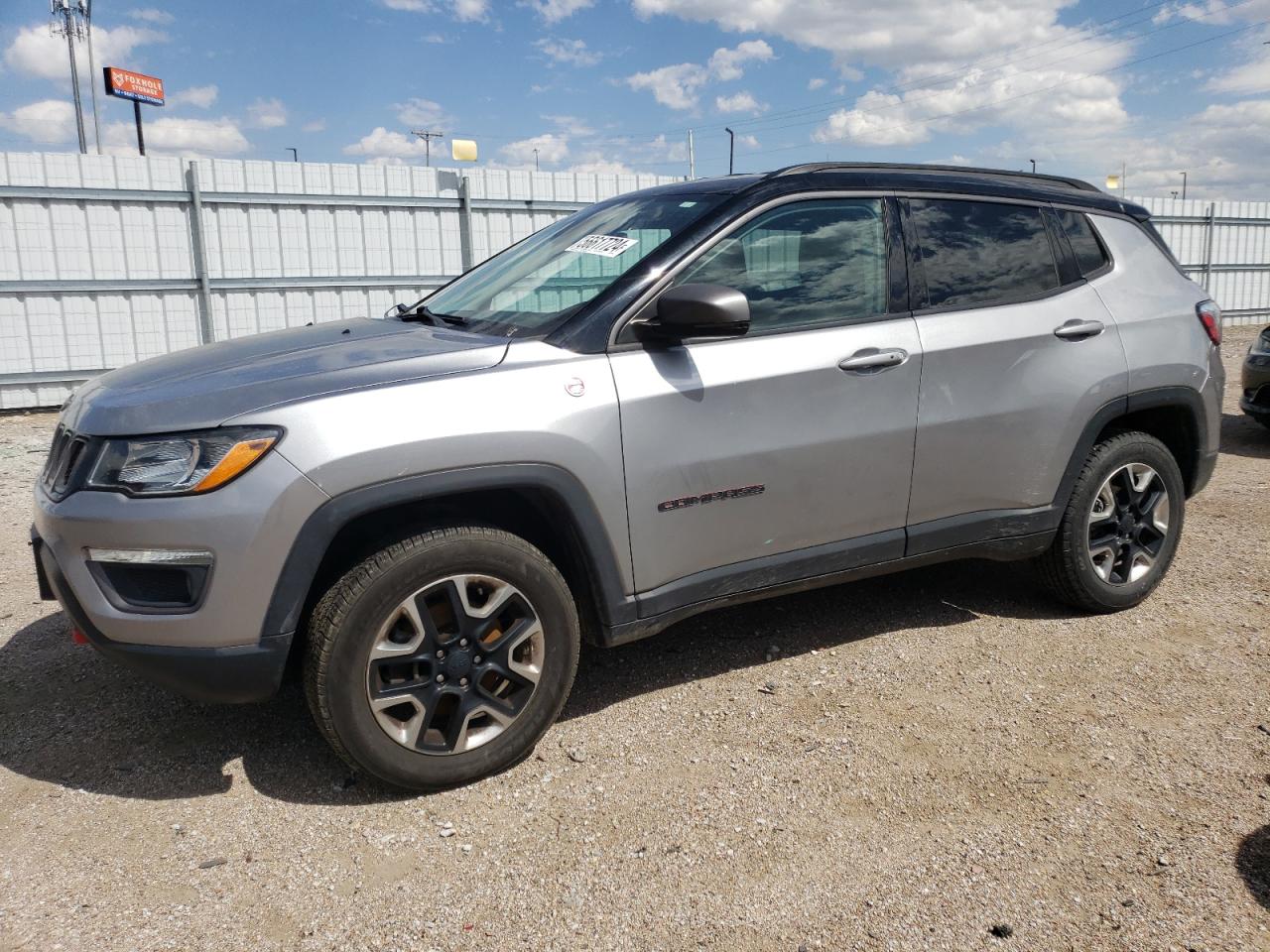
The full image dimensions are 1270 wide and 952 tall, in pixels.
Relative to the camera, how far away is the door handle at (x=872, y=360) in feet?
11.0

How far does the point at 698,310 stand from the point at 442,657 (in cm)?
128

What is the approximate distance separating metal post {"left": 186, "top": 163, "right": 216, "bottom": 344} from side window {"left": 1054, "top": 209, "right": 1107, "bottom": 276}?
9.65 meters

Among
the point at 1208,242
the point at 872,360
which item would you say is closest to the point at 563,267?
the point at 872,360

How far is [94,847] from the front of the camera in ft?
8.75

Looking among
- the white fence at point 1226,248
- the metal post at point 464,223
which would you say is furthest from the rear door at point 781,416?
the white fence at point 1226,248

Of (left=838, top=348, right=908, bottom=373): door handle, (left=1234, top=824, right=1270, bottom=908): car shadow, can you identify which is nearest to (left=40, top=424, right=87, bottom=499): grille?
(left=838, top=348, right=908, bottom=373): door handle

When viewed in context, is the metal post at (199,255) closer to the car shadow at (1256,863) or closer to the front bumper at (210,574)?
the front bumper at (210,574)

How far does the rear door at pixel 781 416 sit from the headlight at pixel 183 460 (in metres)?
1.07

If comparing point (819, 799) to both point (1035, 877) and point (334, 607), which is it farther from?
point (334, 607)

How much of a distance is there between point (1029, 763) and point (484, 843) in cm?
170

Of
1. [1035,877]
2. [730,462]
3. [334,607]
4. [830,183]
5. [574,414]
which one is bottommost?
[1035,877]

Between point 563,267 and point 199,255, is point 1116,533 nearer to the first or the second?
point 563,267

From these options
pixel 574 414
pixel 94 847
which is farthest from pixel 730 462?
pixel 94 847

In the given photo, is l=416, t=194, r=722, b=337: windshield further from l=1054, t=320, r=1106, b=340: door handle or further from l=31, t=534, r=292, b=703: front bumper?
l=1054, t=320, r=1106, b=340: door handle
